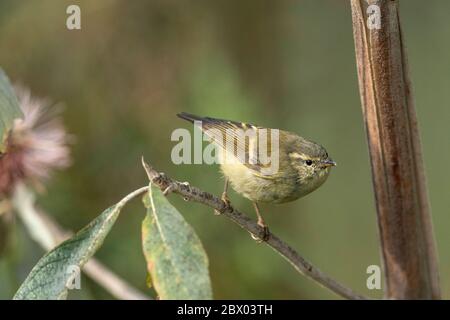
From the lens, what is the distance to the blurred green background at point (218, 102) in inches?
101

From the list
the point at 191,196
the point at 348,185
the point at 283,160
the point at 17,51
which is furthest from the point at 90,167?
the point at 191,196

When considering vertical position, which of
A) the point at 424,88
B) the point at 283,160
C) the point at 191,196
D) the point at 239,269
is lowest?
the point at 239,269

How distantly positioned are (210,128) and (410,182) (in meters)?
1.18

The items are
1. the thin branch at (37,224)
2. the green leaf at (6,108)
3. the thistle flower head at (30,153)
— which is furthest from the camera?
the thistle flower head at (30,153)

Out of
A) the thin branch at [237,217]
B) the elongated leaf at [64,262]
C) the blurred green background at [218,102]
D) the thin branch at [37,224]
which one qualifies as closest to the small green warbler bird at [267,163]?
the blurred green background at [218,102]

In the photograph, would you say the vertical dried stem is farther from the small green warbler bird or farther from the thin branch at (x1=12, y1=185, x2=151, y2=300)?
the small green warbler bird

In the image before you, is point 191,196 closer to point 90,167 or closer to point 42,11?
point 90,167

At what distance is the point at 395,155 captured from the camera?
1.04m

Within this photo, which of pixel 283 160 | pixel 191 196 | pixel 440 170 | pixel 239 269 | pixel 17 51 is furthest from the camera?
pixel 440 170

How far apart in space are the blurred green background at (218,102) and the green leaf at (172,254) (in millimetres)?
598

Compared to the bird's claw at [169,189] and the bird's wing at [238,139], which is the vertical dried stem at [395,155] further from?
the bird's wing at [238,139]

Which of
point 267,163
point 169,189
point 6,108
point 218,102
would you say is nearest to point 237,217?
point 169,189

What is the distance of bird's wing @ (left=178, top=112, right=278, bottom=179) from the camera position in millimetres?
2143
